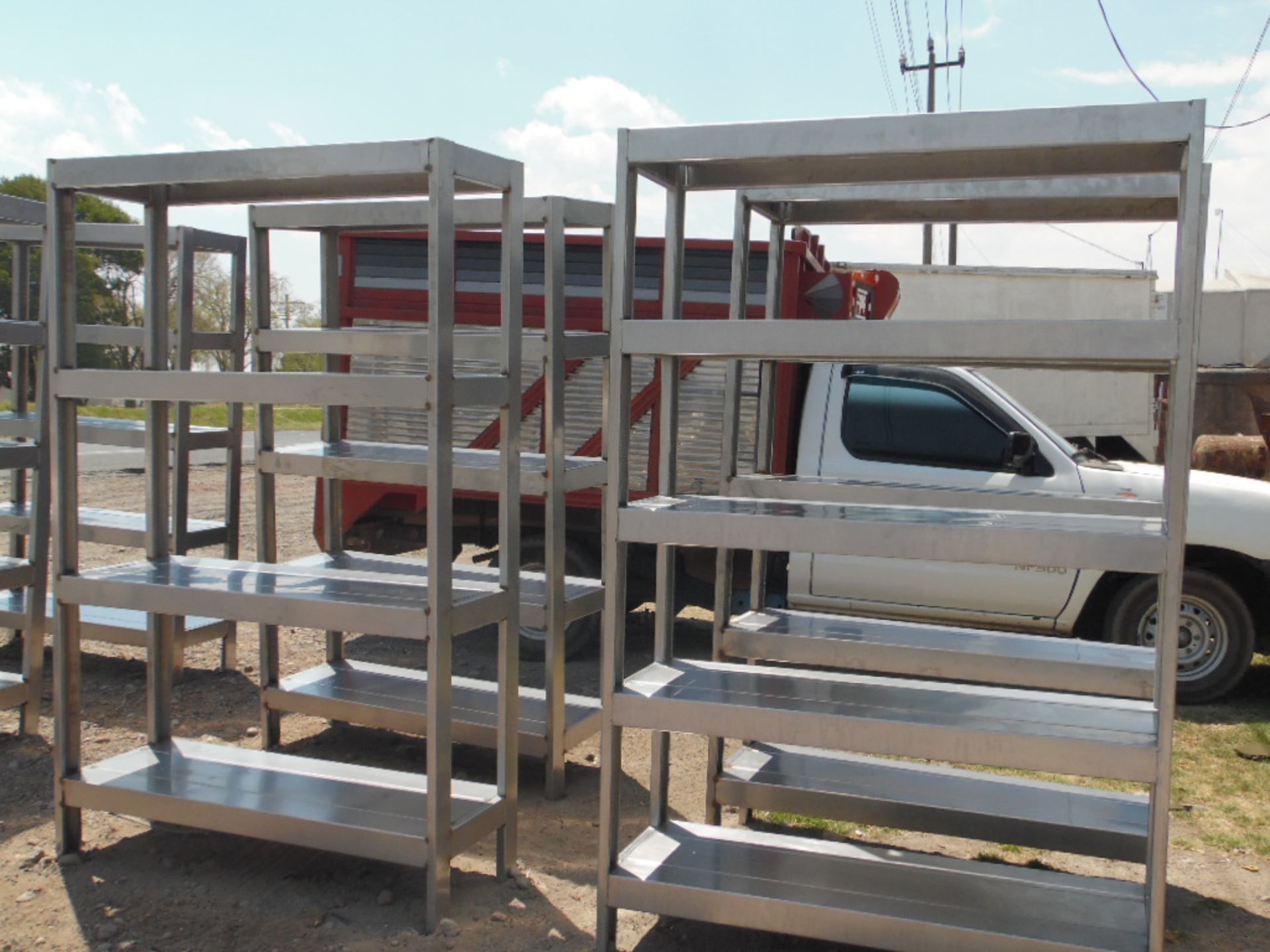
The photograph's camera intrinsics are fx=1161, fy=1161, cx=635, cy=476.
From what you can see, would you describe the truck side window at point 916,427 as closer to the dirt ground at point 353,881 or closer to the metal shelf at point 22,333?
the dirt ground at point 353,881

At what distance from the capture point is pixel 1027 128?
120 inches

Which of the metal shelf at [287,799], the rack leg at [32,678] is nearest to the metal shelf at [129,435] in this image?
the rack leg at [32,678]

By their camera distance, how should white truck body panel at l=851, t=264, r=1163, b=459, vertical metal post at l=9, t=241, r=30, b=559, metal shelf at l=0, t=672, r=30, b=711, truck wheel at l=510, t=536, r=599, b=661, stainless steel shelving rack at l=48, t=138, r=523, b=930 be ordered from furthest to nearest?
1. white truck body panel at l=851, t=264, r=1163, b=459
2. truck wheel at l=510, t=536, r=599, b=661
3. vertical metal post at l=9, t=241, r=30, b=559
4. metal shelf at l=0, t=672, r=30, b=711
5. stainless steel shelving rack at l=48, t=138, r=523, b=930

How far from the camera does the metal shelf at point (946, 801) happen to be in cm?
395

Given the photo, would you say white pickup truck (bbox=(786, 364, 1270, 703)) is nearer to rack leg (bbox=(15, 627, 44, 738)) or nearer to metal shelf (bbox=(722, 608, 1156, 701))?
metal shelf (bbox=(722, 608, 1156, 701))

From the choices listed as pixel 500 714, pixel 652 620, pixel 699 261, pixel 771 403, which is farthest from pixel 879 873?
pixel 652 620

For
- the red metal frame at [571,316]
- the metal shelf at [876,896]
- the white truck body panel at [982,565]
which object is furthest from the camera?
the red metal frame at [571,316]

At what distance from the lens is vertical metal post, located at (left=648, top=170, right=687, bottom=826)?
3.98 metres

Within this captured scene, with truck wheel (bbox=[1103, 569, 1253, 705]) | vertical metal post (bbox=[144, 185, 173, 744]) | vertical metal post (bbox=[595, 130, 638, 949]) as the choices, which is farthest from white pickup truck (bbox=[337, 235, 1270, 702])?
vertical metal post (bbox=[595, 130, 638, 949])

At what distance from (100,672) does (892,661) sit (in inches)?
194

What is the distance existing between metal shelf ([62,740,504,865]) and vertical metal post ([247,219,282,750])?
83 cm

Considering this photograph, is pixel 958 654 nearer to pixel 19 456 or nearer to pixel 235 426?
pixel 19 456

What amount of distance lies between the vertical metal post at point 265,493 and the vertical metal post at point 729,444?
2.14 metres

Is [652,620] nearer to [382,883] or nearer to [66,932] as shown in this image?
[382,883]
